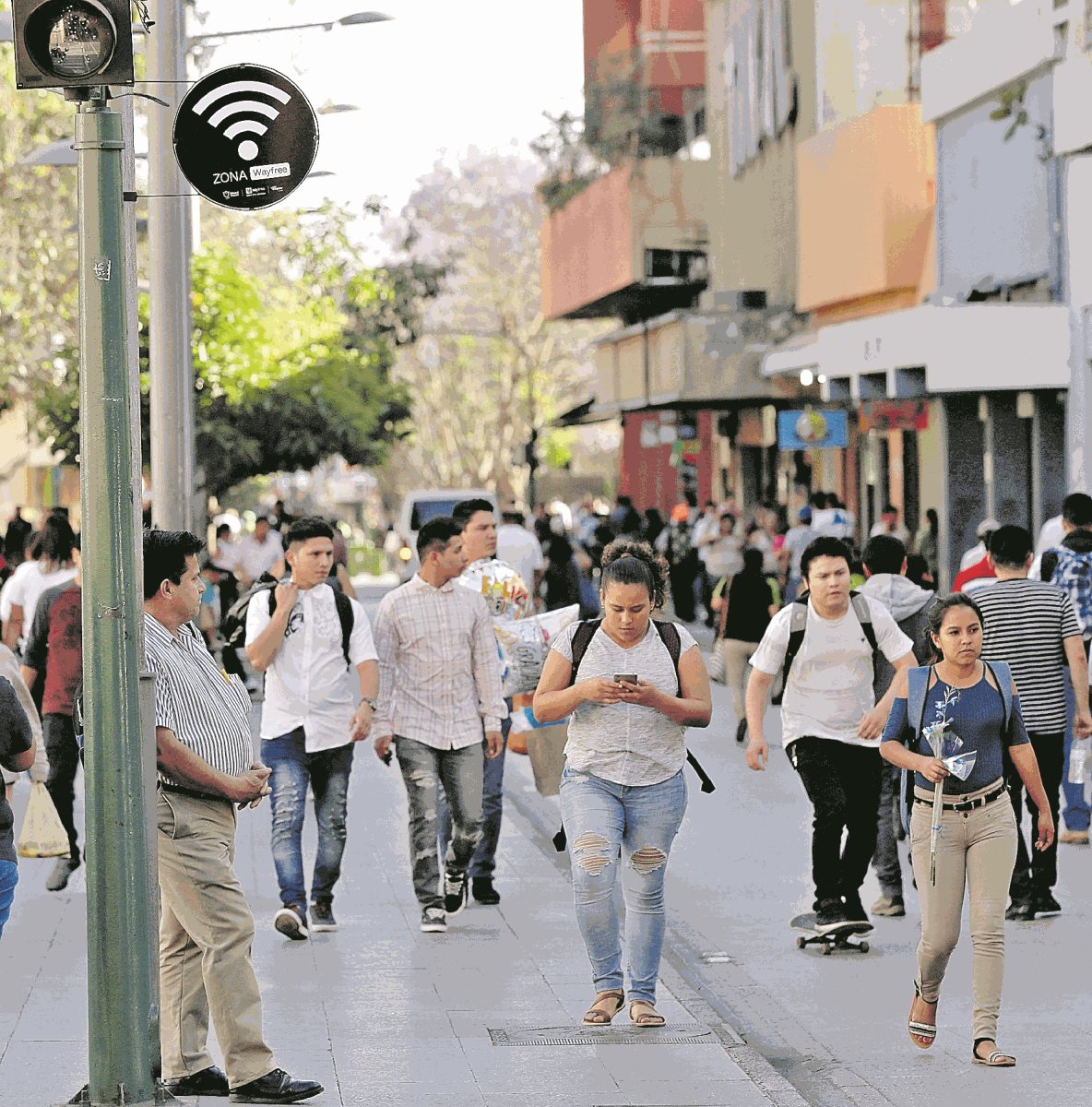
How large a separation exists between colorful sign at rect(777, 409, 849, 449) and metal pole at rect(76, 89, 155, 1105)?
92.3 feet

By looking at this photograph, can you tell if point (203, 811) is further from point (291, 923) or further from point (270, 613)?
point (270, 613)

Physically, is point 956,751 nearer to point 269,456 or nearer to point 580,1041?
point 580,1041

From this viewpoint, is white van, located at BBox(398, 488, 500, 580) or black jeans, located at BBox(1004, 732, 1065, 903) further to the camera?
white van, located at BBox(398, 488, 500, 580)

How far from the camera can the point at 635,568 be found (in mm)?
8555

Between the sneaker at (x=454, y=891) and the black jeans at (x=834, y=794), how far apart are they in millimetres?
1687

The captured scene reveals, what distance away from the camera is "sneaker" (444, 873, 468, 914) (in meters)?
10.9

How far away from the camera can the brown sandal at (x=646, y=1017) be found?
8320 millimetres

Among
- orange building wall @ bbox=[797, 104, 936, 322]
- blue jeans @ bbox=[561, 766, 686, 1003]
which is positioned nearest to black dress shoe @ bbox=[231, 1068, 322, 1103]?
blue jeans @ bbox=[561, 766, 686, 1003]

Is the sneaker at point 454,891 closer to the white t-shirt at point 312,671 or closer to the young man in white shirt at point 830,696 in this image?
the white t-shirt at point 312,671

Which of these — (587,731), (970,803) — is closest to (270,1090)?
(587,731)

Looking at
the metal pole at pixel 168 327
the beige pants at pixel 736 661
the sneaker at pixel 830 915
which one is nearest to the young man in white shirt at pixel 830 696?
the sneaker at pixel 830 915

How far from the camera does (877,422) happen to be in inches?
1336

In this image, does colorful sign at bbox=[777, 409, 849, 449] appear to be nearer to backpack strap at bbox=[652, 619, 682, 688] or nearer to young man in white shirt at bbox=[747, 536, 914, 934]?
young man in white shirt at bbox=[747, 536, 914, 934]

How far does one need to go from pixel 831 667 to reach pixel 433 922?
6.67 ft
